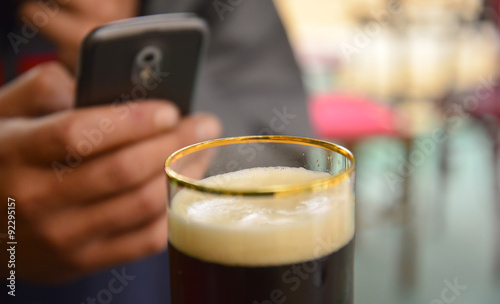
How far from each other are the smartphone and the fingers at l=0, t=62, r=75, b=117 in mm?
159

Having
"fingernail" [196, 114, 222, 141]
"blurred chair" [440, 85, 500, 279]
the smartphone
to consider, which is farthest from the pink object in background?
the smartphone

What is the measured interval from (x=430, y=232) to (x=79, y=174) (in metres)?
2.31

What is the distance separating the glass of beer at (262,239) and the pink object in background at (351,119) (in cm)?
181

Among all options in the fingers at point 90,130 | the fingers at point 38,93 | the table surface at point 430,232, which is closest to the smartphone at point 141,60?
the fingers at point 90,130

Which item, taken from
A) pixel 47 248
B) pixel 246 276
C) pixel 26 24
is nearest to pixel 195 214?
pixel 246 276

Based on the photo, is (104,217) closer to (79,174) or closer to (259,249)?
(79,174)

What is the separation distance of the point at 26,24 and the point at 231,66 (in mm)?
537

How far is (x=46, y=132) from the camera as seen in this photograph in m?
1.00

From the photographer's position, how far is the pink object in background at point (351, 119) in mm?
2488

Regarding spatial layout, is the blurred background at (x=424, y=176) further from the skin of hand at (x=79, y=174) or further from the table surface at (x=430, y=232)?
the skin of hand at (x=79, y=174)

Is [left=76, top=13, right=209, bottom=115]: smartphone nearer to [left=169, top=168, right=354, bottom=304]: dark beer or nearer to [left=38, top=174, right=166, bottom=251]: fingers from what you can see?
[left=38, top=174, right=166, bottom=251]: fingers

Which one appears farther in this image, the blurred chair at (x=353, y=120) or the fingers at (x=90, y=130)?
the blurred chair at (x=353, y=120)

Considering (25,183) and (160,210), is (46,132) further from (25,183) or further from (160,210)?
(160,210)

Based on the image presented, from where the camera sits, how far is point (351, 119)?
2543 mm
